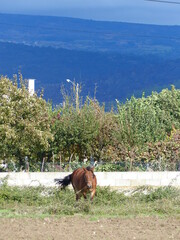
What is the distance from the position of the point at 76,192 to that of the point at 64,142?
8.44 metres

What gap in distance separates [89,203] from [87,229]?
281 cm

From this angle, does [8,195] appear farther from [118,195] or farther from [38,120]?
[38,120]

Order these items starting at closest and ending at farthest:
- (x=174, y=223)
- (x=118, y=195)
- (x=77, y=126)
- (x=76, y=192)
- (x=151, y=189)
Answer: (x=174, y=223) < (x=76, y=192) < (x=118, y=195) < (x=151, y=189) < (x=77, y=126)

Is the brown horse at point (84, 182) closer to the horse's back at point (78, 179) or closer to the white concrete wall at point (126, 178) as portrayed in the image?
the horse's back at point (78, 179)

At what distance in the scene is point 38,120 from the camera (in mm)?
24625

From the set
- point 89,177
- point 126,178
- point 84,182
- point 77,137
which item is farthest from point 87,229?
point 77,137

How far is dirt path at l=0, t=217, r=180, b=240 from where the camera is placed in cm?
1340

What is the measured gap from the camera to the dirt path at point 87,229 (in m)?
13.4

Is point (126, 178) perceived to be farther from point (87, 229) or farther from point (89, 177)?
point (87, 229)

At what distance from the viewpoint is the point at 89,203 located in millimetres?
17047

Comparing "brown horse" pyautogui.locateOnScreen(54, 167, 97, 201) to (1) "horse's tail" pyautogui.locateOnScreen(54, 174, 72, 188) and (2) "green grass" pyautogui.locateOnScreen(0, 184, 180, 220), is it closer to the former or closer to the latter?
(2) "green grass" pyautogui.locateOnScreen(0, 184, 180, 220)

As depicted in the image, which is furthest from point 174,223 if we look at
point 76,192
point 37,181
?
point 37,181

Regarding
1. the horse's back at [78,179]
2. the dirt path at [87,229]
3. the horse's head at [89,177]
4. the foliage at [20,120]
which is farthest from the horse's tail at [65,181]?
the dirt path at [87,229]

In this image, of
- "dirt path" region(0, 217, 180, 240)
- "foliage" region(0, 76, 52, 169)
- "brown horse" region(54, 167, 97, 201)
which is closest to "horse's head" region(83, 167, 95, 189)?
"brown horse" region(54, 167, 97, 201)
